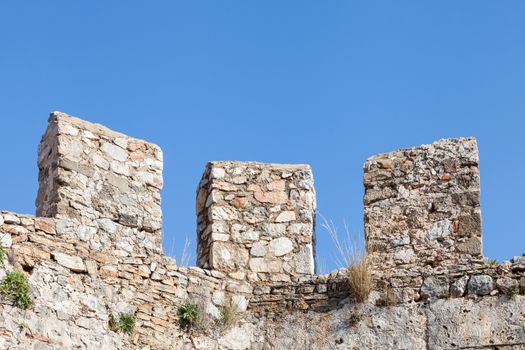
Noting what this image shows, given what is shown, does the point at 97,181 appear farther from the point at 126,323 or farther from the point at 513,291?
the point at 513,291

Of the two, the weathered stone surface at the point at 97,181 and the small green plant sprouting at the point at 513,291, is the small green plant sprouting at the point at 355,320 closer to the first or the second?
the small green plant sprouting at the point at 513,291

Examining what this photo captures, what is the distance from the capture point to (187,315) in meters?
13.2

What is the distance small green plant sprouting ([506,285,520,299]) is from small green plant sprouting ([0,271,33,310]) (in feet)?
15.0

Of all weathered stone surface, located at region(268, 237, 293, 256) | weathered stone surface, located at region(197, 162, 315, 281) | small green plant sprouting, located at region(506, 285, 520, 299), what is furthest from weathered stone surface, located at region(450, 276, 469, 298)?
weathered stone surface, located at region(268, 237, 293, 256)

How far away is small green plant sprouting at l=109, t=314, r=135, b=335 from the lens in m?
12.6

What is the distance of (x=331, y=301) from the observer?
44.7ft

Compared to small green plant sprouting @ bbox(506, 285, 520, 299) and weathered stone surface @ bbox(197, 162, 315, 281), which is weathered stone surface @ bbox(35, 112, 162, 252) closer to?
weathered stone surface @ bbox(197, 162, 315, 281)

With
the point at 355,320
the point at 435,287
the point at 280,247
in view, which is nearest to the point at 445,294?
the point at 435,287

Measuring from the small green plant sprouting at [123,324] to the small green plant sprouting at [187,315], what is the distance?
62cm

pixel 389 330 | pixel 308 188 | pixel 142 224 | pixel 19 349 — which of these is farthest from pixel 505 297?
pixel 19 349

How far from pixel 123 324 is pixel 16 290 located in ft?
4.03

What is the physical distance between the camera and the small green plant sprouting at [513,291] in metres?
13.1

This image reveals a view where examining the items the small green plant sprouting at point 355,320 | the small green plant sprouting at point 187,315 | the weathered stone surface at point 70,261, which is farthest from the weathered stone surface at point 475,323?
the weathered stone surface at point 70,261

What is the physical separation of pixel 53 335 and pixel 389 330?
11.0ft
